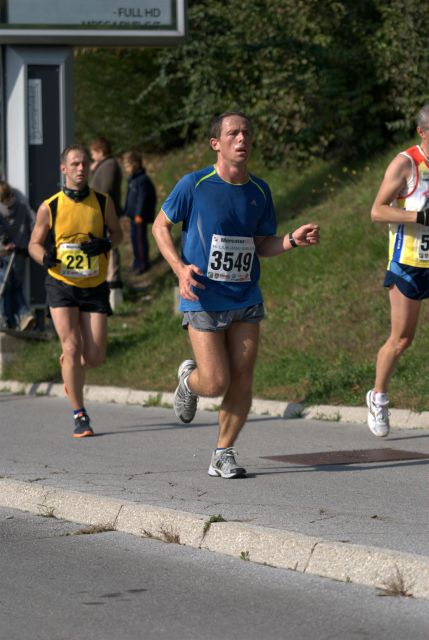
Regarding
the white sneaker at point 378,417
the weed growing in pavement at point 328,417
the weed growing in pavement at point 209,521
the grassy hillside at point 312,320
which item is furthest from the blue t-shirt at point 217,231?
the weed growing in pavement at point 328,417

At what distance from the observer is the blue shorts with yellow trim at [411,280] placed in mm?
9664

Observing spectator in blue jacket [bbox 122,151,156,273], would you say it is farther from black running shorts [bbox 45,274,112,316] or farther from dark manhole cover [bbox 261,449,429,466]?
dark manhole cover [bbox 261,449,429,466]

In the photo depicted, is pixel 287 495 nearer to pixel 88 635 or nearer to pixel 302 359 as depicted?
pixel 88 635

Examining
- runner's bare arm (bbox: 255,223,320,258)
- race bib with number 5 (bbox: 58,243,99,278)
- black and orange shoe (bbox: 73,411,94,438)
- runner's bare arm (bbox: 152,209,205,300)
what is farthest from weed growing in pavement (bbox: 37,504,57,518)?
race bib with number 5 (bbox: 58,243,99,278)

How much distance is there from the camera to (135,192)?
20.6 metres

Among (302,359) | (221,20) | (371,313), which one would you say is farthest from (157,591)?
(221,20)

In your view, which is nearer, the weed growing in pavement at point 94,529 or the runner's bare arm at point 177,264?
the weed growing in pavement at point 94,529

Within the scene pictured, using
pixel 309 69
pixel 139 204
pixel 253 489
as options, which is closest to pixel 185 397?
pixel 253 489

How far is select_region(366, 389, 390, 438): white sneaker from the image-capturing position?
32.9 ft

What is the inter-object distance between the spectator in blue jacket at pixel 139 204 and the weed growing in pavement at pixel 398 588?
49.0ft

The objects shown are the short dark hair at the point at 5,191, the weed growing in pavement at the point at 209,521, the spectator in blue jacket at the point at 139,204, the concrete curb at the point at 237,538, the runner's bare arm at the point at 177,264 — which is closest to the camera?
the concrete curb at the point at 237,538

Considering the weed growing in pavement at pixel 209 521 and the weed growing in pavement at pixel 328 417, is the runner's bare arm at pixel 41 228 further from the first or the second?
the weed growing in pavement at pixel 209 521

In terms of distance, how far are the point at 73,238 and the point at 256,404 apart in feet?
7.53

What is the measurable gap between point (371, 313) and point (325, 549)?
7849 millimetres
